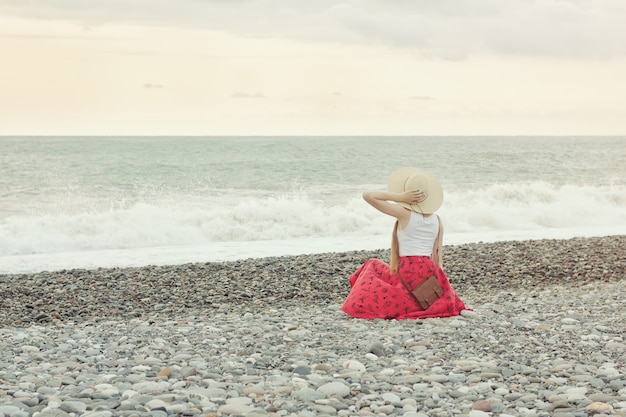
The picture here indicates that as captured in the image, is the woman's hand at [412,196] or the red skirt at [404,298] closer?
the woman's hand at [412,196]

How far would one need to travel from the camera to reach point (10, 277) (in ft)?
38.0

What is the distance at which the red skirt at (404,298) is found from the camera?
300 inches

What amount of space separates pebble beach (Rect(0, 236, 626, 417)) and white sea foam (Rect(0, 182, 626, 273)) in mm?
4184

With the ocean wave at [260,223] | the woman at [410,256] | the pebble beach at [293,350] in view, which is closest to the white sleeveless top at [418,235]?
the woman at [410,256]

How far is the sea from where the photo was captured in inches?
667

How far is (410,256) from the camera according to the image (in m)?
7.68

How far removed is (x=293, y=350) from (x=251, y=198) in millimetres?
23238

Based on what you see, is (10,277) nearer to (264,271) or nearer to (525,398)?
(264,271)

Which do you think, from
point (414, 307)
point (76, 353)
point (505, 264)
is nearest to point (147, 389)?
point (76, 353)

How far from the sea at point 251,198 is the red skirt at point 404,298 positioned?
694 cm

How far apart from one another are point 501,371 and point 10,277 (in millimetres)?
Answer: 8632

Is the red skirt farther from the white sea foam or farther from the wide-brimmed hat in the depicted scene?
the white sea foam

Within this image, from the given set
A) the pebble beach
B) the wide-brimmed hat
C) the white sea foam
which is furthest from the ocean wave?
the wide-brimmed hat

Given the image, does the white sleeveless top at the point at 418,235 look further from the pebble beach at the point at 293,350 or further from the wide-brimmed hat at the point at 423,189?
→ the pebble beach at the point at 293,350
